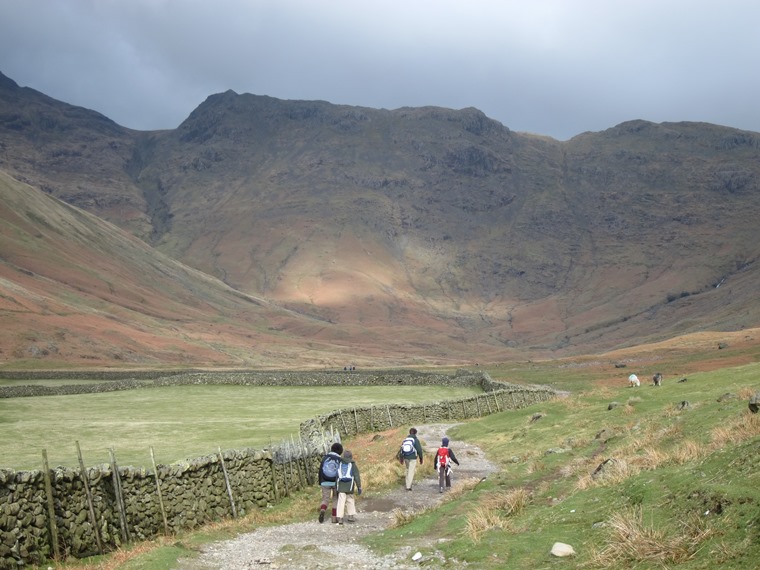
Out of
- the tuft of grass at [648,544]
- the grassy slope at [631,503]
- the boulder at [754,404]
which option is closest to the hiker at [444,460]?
the grassy slope at [631,503]

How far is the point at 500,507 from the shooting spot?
52.2ft

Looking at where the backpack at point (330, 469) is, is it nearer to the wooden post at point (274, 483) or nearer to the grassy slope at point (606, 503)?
the grassy slope at point (606, 503)

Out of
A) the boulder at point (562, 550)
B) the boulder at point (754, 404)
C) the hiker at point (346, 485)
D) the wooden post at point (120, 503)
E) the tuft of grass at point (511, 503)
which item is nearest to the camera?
the boulder at point (562, 550)

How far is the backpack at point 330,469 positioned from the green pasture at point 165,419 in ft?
28.1

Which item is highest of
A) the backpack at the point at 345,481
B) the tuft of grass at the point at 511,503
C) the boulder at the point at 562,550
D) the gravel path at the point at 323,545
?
the backpack at the point at 345,481

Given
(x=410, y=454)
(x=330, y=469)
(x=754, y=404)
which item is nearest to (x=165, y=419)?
(x=410, y=454)

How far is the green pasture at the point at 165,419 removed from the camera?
3038 cm

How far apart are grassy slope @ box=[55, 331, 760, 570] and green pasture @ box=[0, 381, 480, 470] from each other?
30.1 ft

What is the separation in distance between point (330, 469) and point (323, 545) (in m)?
2.89

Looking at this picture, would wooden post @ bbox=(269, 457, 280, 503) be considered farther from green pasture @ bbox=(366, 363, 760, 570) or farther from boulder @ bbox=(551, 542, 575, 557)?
boulder @ bbox=(551, 542, 575, 557)

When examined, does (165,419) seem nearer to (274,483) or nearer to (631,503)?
(274,483)

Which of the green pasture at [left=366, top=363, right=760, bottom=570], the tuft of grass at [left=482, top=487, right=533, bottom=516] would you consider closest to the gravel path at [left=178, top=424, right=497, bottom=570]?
the green pasture at [left=366, top=363, right=760, bottom=570]

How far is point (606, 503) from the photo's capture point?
42.4ft

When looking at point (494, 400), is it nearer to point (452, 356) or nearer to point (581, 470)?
point (581, 470)
